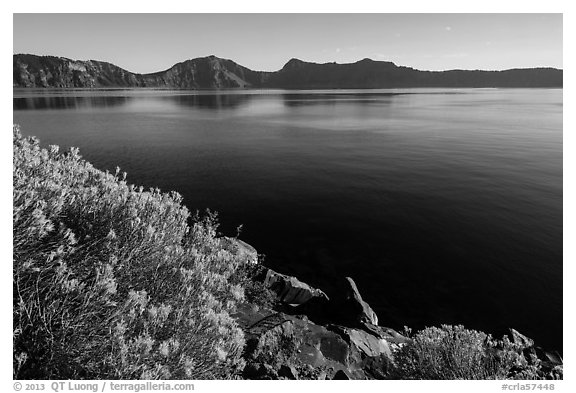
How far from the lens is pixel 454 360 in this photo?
8539mm

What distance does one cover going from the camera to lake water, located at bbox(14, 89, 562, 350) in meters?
17.8

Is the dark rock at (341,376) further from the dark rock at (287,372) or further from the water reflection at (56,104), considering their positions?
the water reflection at (56,104)

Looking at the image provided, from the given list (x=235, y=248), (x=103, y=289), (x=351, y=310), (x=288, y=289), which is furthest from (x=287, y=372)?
(x=235, y=248)

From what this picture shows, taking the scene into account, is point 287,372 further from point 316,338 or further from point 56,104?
point 56,104

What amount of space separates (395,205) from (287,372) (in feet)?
72.3

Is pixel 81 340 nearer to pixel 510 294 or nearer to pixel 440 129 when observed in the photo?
pixel 510 294

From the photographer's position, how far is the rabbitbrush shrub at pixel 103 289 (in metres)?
5.43

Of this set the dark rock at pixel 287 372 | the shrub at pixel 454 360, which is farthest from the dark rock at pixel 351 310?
the dark rock at pixel 287 372

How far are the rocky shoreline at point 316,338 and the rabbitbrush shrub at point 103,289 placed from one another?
266 cm

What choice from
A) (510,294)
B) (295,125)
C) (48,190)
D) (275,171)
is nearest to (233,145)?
(275,171)

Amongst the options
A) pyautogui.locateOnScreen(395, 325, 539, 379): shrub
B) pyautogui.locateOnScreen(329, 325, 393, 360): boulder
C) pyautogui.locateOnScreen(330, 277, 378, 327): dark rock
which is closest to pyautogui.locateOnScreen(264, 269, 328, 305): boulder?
pyautogui.locateOnScreen(330, 277, 378, 327): dark rock
